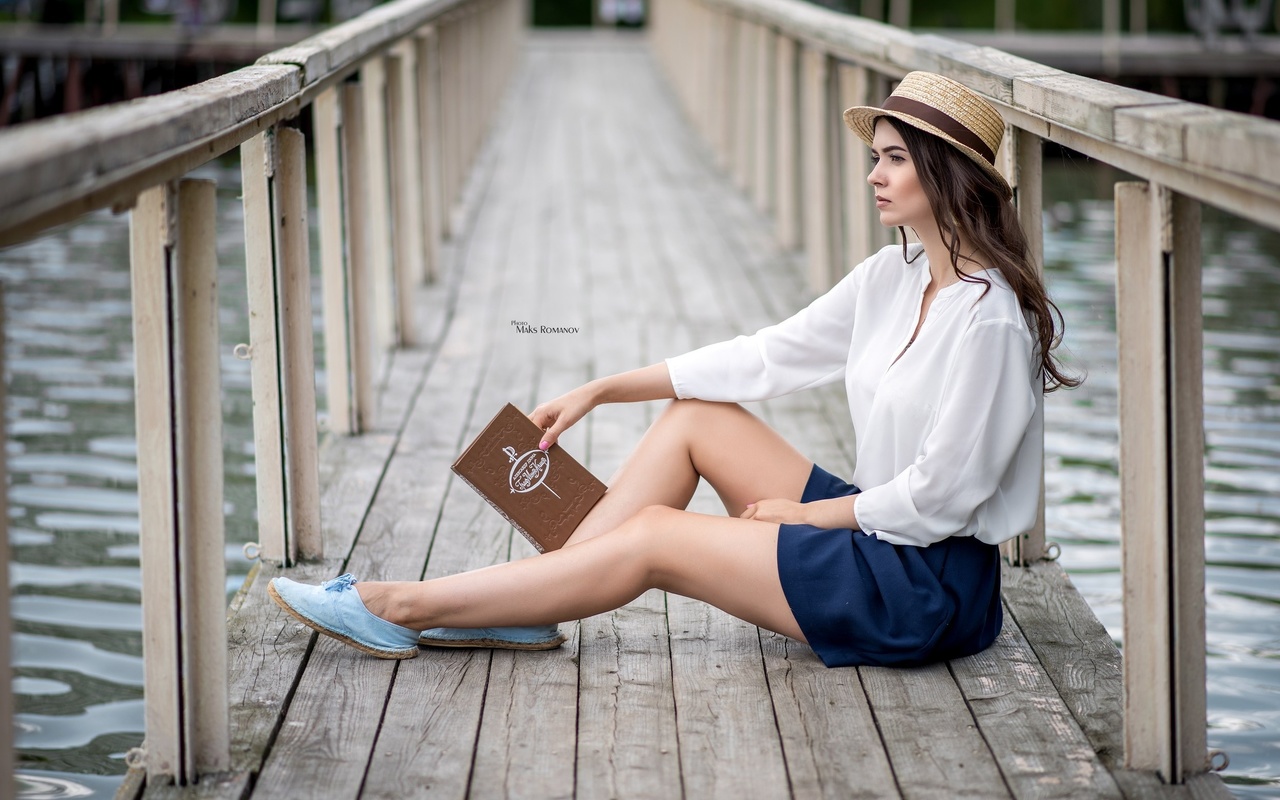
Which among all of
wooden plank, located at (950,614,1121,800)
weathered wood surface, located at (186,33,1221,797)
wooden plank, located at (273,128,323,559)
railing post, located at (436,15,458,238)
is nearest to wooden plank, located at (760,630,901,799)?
weathered wood surface, located at (186,33,1221,797)

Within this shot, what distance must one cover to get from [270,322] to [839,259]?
3192mm

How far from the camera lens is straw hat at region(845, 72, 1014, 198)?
2.18m

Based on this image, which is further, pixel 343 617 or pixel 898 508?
pixel 343 617

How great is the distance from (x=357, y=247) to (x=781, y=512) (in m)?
1.74

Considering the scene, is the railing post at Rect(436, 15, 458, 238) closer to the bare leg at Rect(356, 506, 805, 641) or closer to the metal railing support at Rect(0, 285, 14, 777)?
the bare leg at Rect(356, 506, 805, 641)

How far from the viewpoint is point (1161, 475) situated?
1905 mm

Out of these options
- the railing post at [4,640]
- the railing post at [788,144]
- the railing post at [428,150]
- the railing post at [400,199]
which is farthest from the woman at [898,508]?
the railing post at [788,144]

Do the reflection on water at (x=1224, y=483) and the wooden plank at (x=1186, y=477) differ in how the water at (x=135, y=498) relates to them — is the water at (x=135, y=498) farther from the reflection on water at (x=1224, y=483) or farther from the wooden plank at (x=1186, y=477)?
the wooden plank at (x=1186, y=477)

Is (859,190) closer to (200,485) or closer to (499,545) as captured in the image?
(499,545)

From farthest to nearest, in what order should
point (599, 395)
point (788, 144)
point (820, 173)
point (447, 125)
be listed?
point (447, 125), point (788, 144), point (820, 173), point (599, 395)

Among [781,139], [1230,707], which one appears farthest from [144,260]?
[781,139]

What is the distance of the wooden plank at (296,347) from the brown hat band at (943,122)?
1.14 m

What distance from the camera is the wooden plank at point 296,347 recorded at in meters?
2.75

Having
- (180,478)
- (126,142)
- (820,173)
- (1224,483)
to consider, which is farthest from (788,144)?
(126,142)
